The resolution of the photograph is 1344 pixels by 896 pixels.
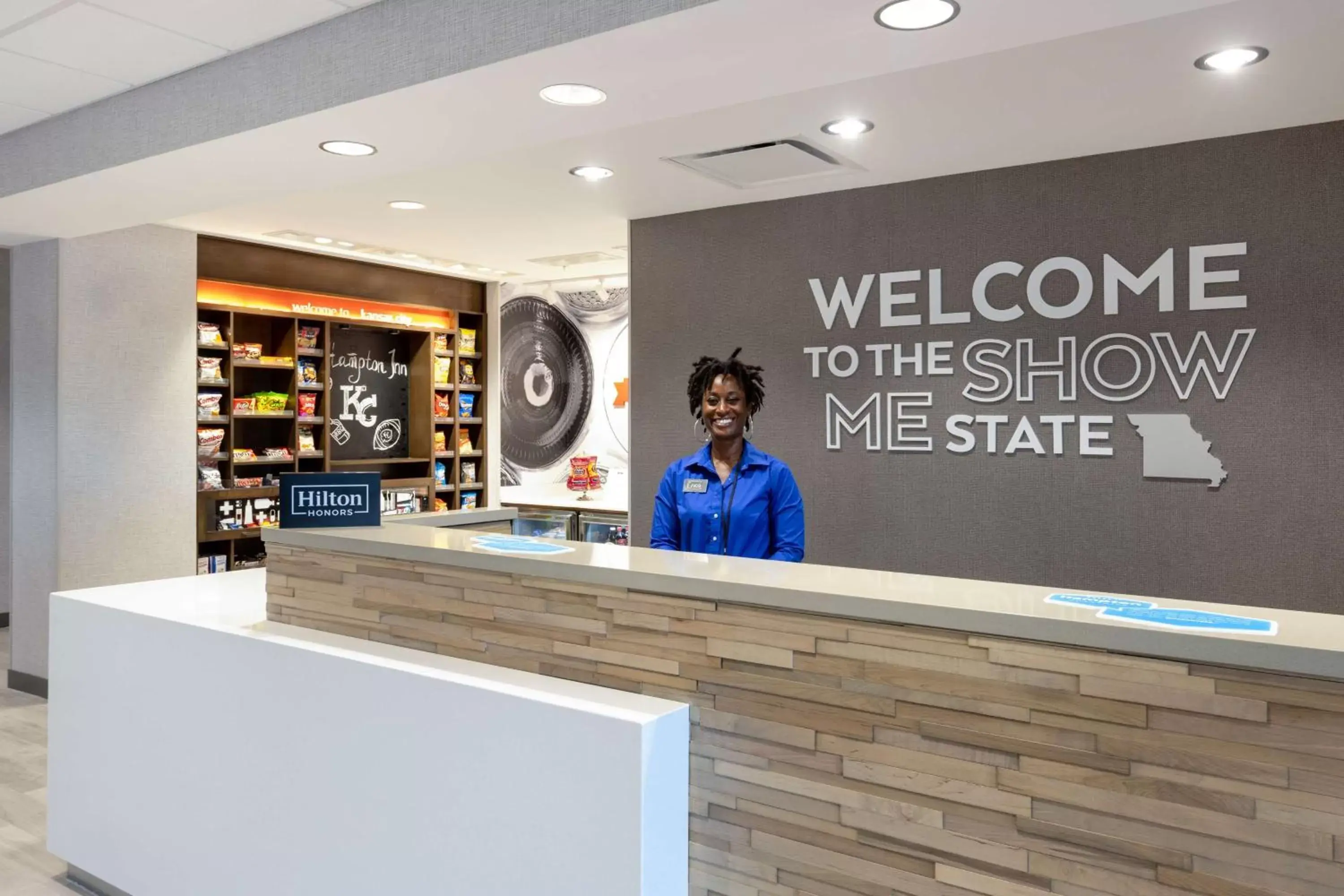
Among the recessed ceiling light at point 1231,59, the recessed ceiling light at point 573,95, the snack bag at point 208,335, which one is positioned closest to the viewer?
the recessed ceiling light at point 573,95

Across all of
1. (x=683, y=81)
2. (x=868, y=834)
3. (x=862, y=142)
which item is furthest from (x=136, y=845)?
(x=862, y=142)

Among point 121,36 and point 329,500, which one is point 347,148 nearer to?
point 121,36

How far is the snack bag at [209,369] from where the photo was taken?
6199 mm

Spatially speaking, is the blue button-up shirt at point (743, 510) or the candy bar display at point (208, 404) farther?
the candy bar display at point (208, 404)

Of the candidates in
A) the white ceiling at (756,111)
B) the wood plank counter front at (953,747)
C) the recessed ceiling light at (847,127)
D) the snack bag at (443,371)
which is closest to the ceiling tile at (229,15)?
the white ceiling at (756,111)

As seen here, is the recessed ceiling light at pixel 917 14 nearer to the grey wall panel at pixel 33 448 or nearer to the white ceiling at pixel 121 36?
the white ceiling at pixel 121 36

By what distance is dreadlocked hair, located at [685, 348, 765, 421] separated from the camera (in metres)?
3.19

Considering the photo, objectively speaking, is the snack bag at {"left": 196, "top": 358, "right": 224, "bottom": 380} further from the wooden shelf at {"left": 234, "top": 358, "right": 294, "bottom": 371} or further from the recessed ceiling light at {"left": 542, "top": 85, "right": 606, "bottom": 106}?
the recessed ceiling light at {"left": 542, "top": 85, "right": 606, "bottom": 106}

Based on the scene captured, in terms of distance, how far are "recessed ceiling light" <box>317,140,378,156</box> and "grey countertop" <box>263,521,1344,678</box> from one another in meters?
1.50

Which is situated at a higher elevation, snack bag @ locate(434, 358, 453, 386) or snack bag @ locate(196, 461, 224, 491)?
snack bag @ locate(434, 358, 453, 386)

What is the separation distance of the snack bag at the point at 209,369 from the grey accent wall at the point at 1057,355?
298cm

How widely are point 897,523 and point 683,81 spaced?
8.75ft

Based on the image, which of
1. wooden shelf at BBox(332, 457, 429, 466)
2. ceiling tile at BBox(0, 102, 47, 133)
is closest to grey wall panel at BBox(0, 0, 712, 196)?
ceiling tile at BBox(0, 102, 47, 133)

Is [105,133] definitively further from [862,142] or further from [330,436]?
[330,436]
